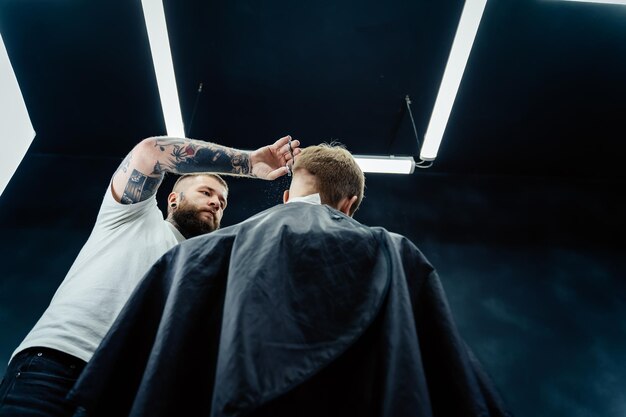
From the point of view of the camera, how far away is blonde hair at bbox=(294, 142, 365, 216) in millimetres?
1130

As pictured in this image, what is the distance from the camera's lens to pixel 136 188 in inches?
55.0

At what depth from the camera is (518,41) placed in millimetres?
2787

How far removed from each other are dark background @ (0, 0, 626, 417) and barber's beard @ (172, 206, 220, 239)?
159cm

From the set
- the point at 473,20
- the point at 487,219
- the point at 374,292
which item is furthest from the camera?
the point at 487,219

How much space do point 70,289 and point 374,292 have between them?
0.98 metres

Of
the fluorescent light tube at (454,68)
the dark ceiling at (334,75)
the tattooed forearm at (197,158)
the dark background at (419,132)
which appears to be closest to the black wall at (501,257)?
the dark background at (419,132)

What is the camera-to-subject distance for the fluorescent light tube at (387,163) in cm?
281

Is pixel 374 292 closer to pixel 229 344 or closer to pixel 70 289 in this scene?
pixel 229 344

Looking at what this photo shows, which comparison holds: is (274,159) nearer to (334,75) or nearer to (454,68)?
(454,68)

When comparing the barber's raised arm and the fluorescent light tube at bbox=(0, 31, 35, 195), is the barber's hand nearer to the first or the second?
the barber's raised arm

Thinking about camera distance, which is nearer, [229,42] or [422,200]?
[229,42]

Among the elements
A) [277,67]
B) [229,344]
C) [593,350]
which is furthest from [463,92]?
[229,344]

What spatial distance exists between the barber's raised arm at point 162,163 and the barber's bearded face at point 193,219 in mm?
316

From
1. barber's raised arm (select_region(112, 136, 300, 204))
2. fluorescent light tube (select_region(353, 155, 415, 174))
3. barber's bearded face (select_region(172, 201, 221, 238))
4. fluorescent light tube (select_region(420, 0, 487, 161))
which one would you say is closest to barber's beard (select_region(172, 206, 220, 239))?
barber's bearded face (select_region(172, 201, 221, 238))
